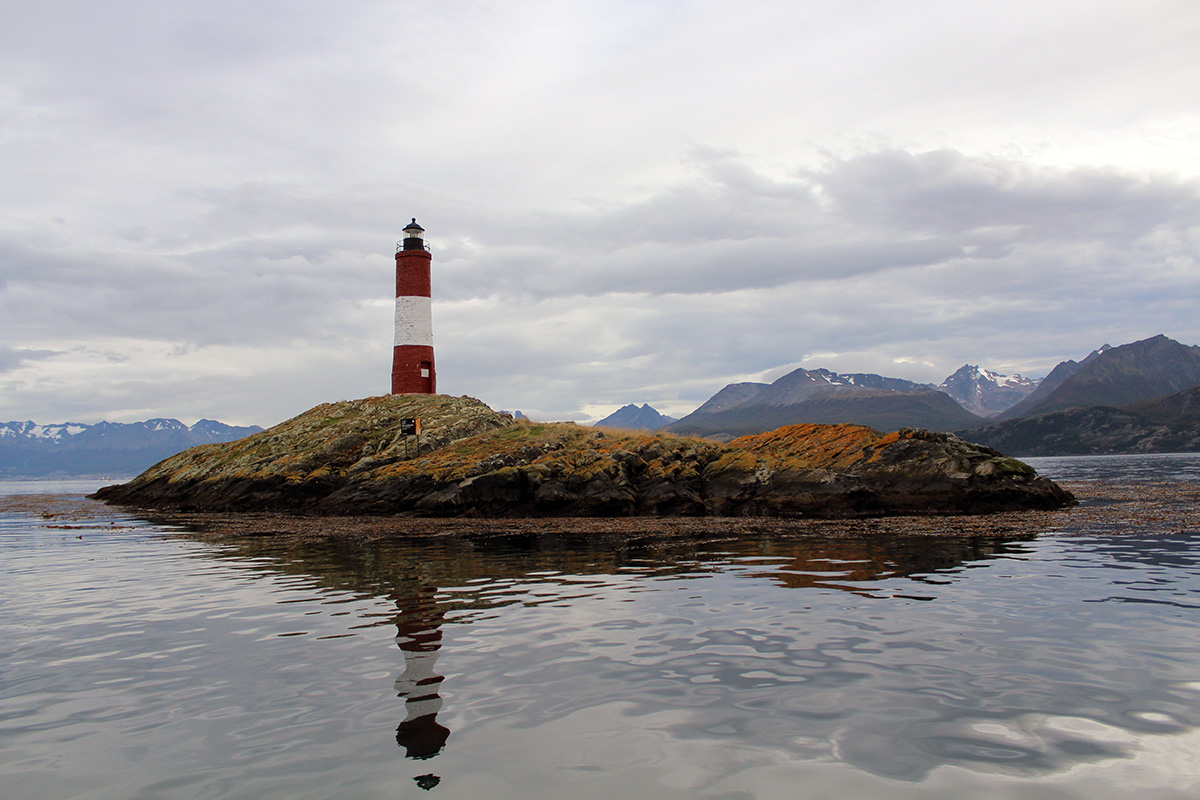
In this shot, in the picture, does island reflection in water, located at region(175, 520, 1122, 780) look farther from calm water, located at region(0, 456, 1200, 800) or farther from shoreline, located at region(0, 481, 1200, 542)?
shoreline, located at region(0, 481, 1200, 542)

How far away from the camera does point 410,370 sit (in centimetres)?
5556

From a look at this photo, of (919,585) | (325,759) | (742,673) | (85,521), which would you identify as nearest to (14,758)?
(325,759)

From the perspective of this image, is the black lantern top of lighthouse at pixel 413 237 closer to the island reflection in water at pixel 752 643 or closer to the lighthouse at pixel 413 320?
the lighthouse at pixel 413 320

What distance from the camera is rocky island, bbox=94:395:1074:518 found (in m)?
28.7

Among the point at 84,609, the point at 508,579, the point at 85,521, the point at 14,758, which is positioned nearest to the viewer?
the point at 14,758

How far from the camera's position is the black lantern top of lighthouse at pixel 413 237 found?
5522 cm

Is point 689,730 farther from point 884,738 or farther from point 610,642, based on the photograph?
point 610,642

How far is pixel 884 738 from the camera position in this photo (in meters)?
6.00

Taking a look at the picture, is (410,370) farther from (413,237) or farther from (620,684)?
(620,684)

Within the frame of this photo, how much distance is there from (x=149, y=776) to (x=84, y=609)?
28.7 feet

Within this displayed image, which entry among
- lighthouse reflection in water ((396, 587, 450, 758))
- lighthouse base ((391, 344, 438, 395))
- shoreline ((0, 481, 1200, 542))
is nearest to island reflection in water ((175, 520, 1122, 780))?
lighthouse reflection in water ((396, 587, 450, 758))

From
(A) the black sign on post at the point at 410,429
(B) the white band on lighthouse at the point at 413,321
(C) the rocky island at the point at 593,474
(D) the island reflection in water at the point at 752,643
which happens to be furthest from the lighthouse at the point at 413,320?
(D) the island reflection in water at the point at 752,643

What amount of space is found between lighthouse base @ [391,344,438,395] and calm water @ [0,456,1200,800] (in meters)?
41.1

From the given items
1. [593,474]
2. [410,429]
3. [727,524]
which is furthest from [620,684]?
[410,429]
